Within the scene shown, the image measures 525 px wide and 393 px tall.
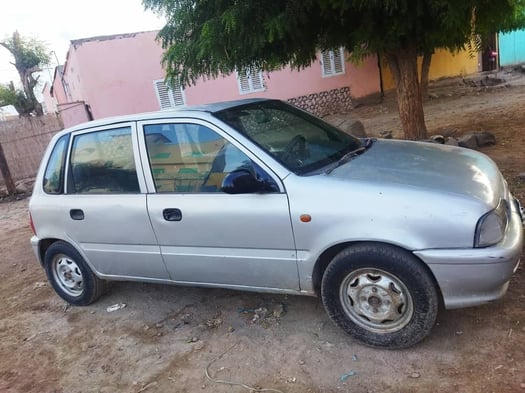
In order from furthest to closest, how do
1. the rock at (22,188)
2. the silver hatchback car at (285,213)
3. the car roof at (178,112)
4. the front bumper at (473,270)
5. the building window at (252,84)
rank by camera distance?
1. the building window at (252,84)
2. the rock at (22,188)
3. the car roof at (178,112)
4. the silver hatchback car at (285,213)
5. the front bumper at (473,270)

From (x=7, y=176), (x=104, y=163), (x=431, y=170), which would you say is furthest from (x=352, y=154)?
(x=7, y=176)

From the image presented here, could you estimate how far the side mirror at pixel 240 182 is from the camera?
2.98 metres

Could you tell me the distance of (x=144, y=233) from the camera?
3.64 m

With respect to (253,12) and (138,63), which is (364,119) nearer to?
(138,63)

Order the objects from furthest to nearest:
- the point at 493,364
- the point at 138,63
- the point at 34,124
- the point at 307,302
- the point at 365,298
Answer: the point at 138,63 → the point at 34,124 → the point at 307,302 → the point at 365,298 → the point at 493,364

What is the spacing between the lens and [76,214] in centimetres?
399

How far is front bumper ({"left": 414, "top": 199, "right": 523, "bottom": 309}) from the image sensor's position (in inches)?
101

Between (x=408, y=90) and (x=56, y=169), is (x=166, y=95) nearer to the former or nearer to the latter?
(x=408, y=90)

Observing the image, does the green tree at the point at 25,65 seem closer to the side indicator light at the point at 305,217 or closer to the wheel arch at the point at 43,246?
the wheel arch at the point at 43,246

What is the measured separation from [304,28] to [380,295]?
12.5 feet

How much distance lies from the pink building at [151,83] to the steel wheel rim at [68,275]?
1048 cm

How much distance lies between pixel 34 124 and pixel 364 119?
1120 centimetres

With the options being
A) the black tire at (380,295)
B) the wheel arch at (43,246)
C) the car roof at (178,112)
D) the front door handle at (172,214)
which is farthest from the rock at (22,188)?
the black tire at (380,295)

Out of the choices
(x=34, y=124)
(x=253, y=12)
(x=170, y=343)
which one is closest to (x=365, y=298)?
(x=170, y=343)
